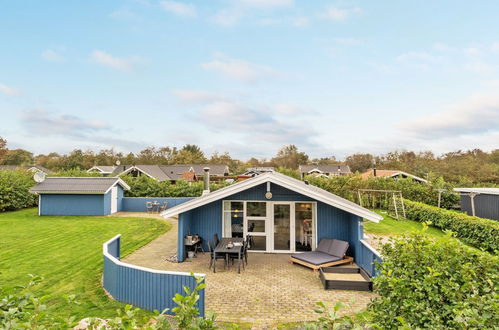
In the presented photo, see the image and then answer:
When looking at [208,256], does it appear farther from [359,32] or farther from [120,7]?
[359,32]

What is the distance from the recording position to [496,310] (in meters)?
2.39

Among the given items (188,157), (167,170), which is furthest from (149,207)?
(188,157)

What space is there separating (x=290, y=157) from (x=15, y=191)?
230 feet

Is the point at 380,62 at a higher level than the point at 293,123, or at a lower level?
lower

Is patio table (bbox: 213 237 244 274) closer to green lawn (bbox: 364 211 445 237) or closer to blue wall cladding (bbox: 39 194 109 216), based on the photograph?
green lawn (bbox: 364 211 445 237)

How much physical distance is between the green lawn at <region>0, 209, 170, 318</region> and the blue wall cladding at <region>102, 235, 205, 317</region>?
1.22ft

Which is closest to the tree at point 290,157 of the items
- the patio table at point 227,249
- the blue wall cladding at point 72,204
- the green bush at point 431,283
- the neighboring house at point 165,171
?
the neighboring house at point 165,171

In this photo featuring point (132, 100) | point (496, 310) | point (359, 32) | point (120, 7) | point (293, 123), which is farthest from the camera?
point (293, 123)

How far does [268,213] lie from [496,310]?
9238 mm

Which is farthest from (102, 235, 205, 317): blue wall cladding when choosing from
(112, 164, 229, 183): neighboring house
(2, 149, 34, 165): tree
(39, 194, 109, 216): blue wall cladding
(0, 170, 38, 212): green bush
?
(2, 149, 34, 165): tree

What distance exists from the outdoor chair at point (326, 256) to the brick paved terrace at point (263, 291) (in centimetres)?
26

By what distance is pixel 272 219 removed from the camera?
1155 cm

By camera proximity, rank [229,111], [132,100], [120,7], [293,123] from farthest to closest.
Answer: [293,123] → [229,111] → [132,100] → [120,7]

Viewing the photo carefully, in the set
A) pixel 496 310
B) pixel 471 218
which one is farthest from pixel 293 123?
pixel 496 310
